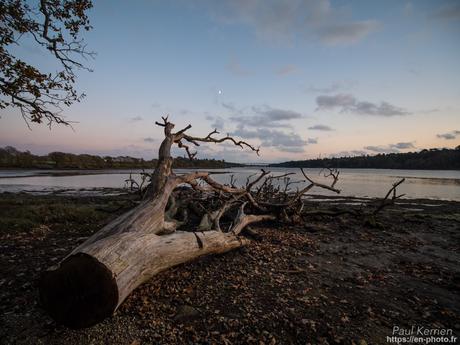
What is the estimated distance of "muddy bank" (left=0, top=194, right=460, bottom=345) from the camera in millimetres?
3291

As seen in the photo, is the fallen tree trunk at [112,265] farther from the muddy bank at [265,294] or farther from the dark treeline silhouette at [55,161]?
the dark treeline silhouette at [55,161]

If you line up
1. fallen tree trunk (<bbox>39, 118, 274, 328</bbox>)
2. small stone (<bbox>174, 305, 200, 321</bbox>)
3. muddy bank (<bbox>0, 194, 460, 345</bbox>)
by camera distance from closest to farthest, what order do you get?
fallen tree trunk (<bbox>39, 118, 274, 328</bbox>), muddy bank (<bbox>0, 194, 460, 345</bbox>), small stone (<bbox>174, 305, 200, 321</bbox>)

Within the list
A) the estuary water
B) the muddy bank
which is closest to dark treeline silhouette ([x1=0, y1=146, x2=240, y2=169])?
the estuary water

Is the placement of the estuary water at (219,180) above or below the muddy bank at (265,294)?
below

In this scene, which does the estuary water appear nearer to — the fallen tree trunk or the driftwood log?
the driftwood log

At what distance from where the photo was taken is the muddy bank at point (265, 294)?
3291mm

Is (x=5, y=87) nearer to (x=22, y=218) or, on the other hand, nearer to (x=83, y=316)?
(x=22, y=218)

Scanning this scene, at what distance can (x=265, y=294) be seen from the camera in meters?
4.35

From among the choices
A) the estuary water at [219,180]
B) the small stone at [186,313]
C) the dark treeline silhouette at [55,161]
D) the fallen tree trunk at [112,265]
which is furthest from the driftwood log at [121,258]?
the dark treeline silhouette at [55,161]

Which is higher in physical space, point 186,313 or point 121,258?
point 121,258

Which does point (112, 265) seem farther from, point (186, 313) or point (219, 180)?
point (219, 180)

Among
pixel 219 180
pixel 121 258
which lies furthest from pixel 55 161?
pixel 121 258

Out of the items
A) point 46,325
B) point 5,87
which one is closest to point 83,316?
point 46,325

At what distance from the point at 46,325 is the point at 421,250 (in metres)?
8.94
